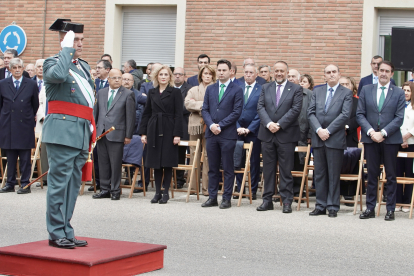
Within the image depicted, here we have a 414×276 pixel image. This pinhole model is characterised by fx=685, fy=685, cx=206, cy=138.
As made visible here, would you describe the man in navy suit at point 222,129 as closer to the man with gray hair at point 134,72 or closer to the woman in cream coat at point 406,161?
the woman in cream coat at point 406,161

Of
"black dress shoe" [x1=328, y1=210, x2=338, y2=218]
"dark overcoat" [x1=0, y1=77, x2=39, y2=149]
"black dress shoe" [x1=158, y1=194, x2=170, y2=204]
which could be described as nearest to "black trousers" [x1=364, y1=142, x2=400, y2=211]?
"black dress shoe" [x1=328, y1=210, x2=338, y2=218]

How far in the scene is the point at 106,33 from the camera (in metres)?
15.8

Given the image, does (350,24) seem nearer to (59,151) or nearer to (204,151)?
(204,151)

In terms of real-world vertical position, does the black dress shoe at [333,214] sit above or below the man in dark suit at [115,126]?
below

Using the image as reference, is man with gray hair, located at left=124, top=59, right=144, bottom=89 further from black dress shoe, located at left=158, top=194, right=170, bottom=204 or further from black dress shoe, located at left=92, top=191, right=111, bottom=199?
black dress shoe, located at left=158, top=194, right=170, bottom=204

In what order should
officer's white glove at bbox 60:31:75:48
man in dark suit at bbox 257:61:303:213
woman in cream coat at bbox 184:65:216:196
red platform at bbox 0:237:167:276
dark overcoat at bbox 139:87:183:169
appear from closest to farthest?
red platform at bbox 0:237:167:276 → officer's white glove at bbox 60:31:75:48 → man in dark suit at bbox 257:61:303:213 → dark overcoat at bbox 139:87:183:169 → woman in cream coat at bbox 184:65:216:196

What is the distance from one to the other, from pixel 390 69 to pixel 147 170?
4.65m

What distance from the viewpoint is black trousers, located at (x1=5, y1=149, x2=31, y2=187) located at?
36.8 feet

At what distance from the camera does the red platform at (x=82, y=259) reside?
205 inches

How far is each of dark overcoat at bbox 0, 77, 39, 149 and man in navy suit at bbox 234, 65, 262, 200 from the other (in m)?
3.44

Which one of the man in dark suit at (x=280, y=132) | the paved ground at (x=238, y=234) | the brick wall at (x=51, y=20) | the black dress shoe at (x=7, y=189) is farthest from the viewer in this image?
the brick wall at (x=51, y=20)

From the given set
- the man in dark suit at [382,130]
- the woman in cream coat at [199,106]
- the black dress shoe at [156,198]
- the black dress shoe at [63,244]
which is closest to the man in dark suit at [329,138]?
the man in dark suit at [382,130]

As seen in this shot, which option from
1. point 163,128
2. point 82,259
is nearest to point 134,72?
point 163,128

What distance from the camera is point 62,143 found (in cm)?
582
